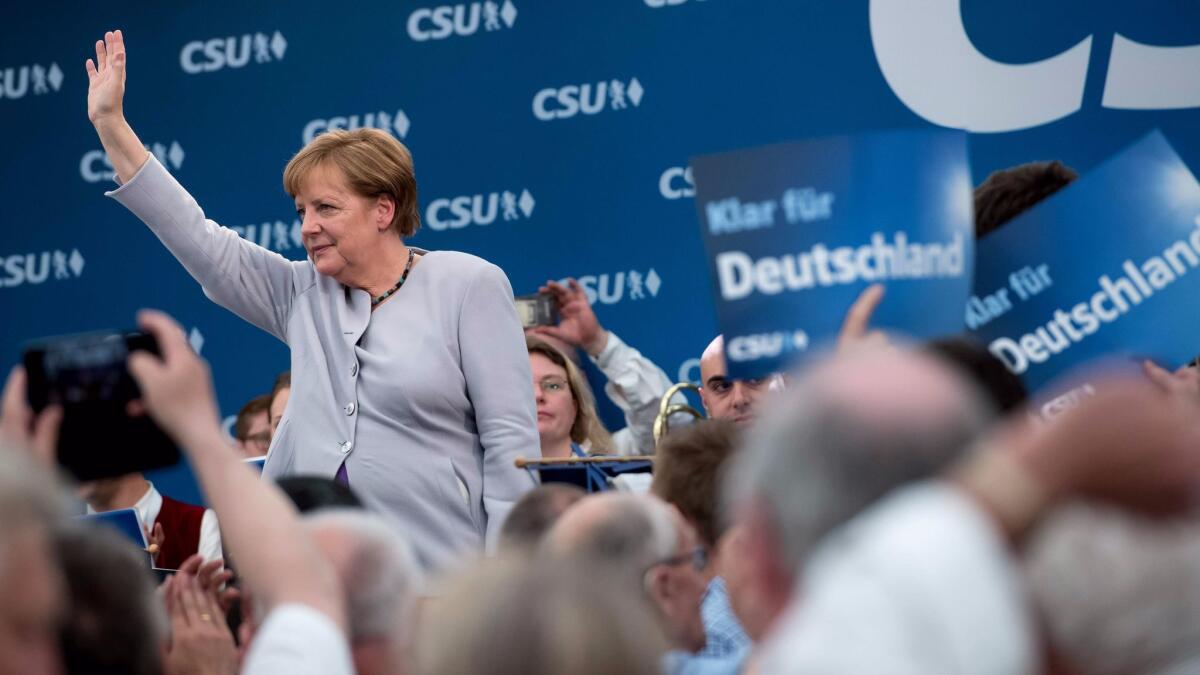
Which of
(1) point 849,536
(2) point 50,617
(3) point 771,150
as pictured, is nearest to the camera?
(1) point 849,536

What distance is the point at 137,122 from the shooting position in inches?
297

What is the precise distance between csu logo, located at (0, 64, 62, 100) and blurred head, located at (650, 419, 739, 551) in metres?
5.30

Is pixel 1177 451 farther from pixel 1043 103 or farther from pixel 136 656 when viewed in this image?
pixel 1043 103

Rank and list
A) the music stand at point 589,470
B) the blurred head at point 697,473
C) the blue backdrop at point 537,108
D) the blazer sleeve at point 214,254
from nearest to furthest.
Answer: the blurred head at point 697,473 → the blazer sleeve at point 214,254 → the music stand at point 589,470 → the blue backdrop at point 537,108

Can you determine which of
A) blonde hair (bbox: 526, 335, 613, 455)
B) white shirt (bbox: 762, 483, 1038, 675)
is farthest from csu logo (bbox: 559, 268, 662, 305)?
white shirt (bbox: 762, 483, 1038, 675)

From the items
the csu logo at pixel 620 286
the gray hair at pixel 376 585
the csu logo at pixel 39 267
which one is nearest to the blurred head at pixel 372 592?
the gray hair at pixel 376 585

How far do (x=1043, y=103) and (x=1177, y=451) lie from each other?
5.21 metres

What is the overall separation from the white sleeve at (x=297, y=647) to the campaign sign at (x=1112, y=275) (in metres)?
1.35

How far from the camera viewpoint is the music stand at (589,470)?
413 cm

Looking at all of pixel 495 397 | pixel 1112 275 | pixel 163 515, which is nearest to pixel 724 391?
pixel 495 397

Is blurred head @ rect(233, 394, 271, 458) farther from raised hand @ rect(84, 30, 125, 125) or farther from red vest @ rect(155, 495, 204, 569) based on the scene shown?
Result: raised hand @ rect(84, 30, 125, 125)

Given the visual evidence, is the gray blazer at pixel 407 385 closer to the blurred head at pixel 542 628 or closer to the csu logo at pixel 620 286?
the blurred head at pixel 542 628

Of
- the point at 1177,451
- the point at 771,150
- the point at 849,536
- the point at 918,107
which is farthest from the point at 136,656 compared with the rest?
the point at 918,107

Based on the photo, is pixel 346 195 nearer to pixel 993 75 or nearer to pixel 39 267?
pixel 993 75
